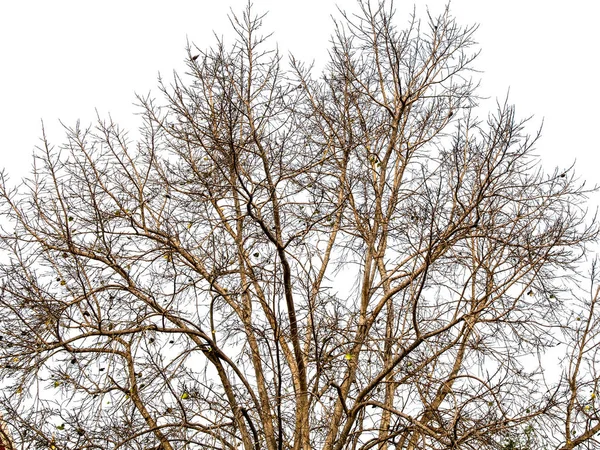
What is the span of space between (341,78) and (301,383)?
12.2ft


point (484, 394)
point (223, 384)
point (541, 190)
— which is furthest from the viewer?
point (541, 190)

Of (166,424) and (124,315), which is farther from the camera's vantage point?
(124,315)

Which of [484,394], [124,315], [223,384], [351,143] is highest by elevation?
[351,143]

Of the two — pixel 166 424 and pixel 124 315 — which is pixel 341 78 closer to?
pixel 124 315

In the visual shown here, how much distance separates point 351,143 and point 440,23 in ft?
6.21

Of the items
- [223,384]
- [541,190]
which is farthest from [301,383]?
[541,190]

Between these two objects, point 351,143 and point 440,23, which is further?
point 440,23

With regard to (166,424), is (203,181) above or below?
above

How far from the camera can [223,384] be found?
24.7ft

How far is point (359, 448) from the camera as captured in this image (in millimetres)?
7344

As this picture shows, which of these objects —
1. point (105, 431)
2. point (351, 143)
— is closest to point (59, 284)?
point (105, 431)

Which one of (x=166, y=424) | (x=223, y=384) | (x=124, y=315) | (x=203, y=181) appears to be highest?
(x=203, y=181)

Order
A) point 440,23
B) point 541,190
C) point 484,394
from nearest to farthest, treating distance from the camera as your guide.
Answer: point 484,394
point 541,190
point 440,23

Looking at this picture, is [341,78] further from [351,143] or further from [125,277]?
[125,277]
